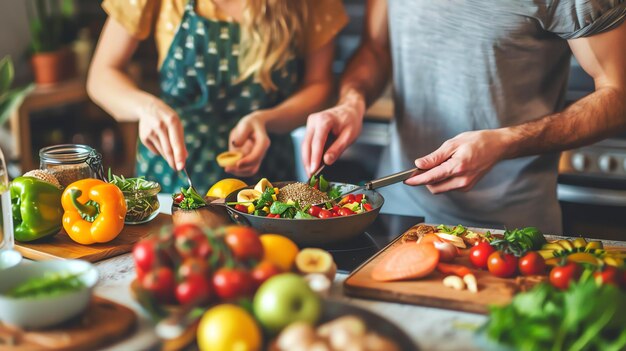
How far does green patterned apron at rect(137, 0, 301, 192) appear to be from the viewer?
6.73 feet

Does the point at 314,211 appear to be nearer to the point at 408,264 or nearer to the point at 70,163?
the point at 408,264

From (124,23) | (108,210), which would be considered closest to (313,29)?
(124,23)

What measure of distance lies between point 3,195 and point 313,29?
108 cm

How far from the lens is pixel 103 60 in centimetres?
213

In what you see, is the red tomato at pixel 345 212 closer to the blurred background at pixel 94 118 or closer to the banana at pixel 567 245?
the banana at pixel 567 245

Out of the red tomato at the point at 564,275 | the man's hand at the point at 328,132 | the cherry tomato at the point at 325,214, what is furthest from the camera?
the man's hand at the point at 328,132

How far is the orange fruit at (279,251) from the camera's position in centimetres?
118

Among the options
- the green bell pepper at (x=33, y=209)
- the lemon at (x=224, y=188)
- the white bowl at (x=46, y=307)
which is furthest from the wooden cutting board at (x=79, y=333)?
the lemon at (x=224, y=188)

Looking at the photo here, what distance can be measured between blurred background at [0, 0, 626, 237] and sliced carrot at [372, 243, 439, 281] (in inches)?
53.2

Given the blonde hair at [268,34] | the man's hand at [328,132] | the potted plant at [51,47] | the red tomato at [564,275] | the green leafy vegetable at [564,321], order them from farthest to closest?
the potted plant at [51,47], the blonde hair at [268,34], the man's hand at [328,132], the red tomato at [564,275], the green leafy vegetable at [564,321]

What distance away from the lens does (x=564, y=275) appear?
1.17m

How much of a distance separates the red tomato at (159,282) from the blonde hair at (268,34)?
3.63 ft

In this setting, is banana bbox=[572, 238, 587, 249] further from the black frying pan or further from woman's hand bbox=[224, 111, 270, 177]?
woman's hand bbox=[224, 111, 270, 177]

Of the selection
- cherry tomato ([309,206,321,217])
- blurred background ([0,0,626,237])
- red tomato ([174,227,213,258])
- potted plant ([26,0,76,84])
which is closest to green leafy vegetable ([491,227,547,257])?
cherry tomato ([309,206,321,217])
